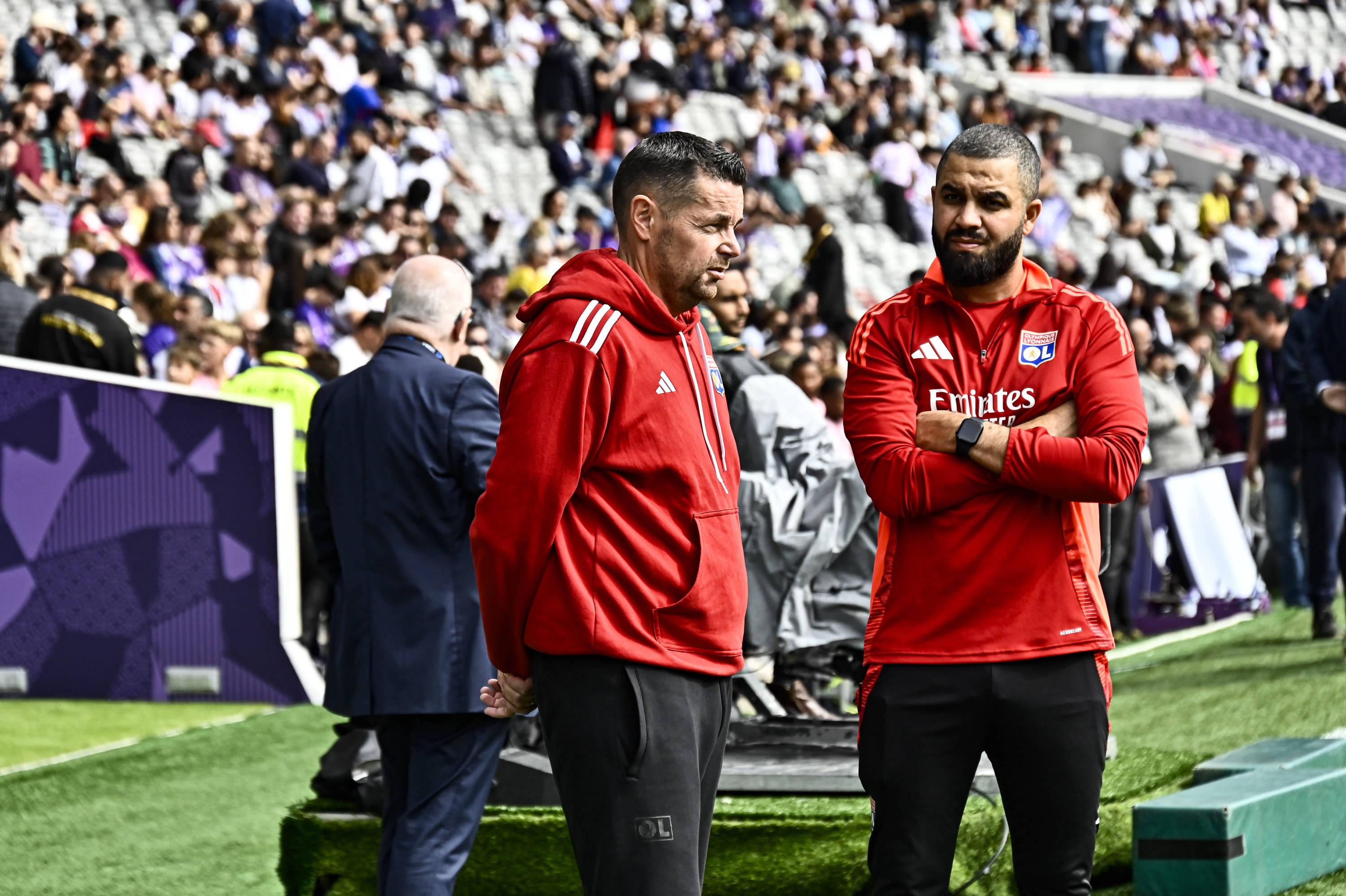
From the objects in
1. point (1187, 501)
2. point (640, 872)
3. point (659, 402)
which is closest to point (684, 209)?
point (659, 402)

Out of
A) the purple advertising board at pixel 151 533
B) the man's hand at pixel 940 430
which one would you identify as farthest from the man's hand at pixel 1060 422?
the purple advertising board at pixel 151 533

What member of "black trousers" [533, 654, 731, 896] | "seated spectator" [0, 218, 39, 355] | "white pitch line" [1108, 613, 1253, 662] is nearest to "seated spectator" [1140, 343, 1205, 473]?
"white pitch line" [1108, 613, 1253, 662]

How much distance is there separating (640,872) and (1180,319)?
13123 millimetres

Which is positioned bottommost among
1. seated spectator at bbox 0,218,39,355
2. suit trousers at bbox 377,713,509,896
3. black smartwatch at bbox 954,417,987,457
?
suit trousers at bbox 377,713,509,896

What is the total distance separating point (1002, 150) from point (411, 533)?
1.83 m

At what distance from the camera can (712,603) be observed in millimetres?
3033

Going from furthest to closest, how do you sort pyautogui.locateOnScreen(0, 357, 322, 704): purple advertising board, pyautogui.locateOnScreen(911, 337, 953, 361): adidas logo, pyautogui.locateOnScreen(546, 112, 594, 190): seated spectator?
pyautogui.locateOnScreen(546, 112, 594, 190): seated spectator, pyautogui.locateOnScreen(0, 357, 322, 704): purple advertising board, pyautogui.locateOnScreen(911, 337, 953, 361): adidas logo

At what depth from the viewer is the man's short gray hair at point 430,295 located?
178 inches

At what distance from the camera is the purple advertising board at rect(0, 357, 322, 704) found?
8328 mm

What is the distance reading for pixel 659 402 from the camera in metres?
3.04

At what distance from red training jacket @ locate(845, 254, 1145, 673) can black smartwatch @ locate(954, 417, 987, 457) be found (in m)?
0.02

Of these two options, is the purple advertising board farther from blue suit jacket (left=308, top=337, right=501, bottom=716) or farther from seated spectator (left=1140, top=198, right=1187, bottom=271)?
seated spectator (left=1140, top=198, right=1187, bottom=271)

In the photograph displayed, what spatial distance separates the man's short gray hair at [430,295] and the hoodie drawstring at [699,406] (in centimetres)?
147

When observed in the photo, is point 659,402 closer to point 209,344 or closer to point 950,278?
point 950,278
